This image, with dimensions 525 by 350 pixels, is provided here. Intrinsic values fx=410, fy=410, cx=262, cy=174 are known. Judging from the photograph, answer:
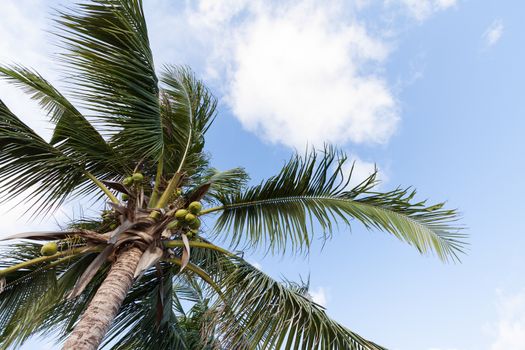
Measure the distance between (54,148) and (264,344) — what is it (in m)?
2.90

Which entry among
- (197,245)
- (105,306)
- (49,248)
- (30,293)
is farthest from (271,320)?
(30,293)

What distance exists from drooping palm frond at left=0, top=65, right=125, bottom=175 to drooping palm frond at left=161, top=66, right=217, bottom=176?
27.3 inches

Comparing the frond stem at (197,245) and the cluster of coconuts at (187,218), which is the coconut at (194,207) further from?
the frond stem at (197,245)

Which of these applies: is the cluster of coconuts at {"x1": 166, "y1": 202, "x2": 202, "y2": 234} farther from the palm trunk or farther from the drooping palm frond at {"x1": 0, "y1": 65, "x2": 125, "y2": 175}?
the drooping palm frond at {"x1": 0, "y1": 65, "x2": 125, "y2": 175}

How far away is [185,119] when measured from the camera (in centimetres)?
507

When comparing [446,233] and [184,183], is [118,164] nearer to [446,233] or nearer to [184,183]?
[184,183]

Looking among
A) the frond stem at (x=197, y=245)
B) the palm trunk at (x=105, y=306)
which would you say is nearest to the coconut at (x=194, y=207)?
the frond stem at (x=197, y=245)

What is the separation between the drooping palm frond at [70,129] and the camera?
4.23 meters

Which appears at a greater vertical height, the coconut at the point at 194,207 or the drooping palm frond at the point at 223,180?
the drooping palm frond at the point at 223,180

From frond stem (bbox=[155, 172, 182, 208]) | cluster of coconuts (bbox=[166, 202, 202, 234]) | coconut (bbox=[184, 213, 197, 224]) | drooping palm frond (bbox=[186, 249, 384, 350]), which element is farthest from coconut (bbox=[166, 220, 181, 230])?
drooping palm frond (bbox=[186, 249, 384, 350])

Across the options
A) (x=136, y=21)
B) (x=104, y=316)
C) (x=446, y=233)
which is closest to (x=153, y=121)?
(x=136, y=21)

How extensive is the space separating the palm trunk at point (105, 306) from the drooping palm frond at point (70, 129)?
1.45 meters

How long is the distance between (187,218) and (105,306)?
1.02 meters

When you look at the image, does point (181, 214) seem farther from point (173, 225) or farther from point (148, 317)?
point (148, 317)
